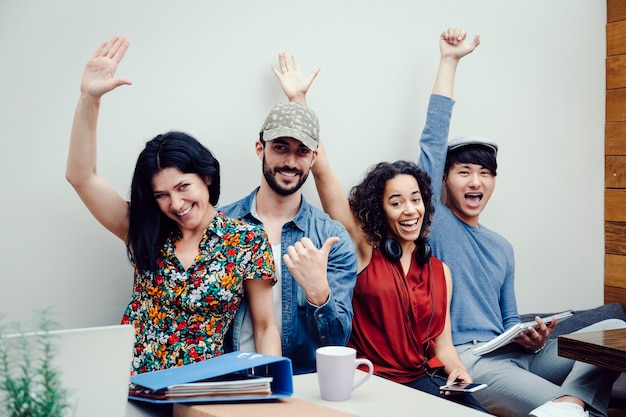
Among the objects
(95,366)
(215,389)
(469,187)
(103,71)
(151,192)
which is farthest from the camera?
(469,187)

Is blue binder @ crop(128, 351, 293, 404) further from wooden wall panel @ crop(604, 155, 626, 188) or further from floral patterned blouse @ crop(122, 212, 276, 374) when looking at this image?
wooden wall panel @ crop(604, 155, 626, 188)

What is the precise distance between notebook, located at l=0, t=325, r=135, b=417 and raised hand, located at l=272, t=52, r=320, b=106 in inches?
54.5

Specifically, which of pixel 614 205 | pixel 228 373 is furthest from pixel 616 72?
pixel 228 373

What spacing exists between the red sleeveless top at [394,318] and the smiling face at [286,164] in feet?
1.33

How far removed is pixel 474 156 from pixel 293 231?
87 centimetres

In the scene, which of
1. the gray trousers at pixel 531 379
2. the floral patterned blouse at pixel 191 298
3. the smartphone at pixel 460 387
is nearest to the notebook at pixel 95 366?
the floral patterned blouse at pixel 191 298

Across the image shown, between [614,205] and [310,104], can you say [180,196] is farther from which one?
[614,205]

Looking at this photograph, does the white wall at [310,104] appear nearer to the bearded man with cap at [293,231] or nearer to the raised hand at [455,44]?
the raised hand at [455,44]

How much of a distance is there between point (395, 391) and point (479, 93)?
A: 5.99ft

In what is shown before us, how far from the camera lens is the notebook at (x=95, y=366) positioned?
3.29 feet

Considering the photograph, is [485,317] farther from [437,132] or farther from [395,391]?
[395,391]

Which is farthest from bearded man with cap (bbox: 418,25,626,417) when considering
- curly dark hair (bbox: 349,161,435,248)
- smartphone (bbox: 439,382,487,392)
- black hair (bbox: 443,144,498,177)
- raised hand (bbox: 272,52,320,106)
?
raised hand (bbox: 272,52,320,106)

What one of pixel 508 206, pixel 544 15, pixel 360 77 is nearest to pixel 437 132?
pixel 360 77

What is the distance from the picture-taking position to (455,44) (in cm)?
271
